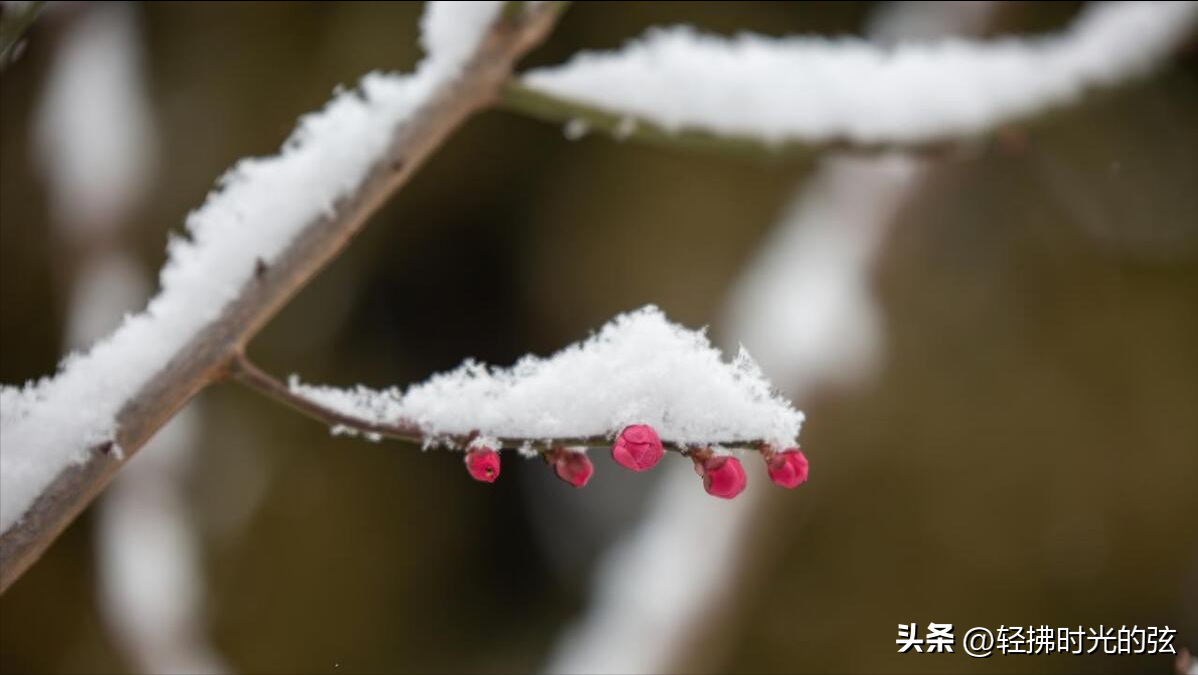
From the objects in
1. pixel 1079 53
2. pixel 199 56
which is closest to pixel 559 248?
pixel 199 56

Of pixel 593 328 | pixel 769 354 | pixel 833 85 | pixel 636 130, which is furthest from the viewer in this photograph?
pixel 593 328

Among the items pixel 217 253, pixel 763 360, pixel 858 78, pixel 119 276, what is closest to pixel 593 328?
pixel 763 360

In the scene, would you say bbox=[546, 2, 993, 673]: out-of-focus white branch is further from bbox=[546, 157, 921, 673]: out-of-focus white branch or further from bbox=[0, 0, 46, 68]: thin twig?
bbox=[0, 0, 46, 68]: thin twig

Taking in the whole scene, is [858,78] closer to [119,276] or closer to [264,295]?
[264,295]

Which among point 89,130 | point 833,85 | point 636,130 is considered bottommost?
point 636,130

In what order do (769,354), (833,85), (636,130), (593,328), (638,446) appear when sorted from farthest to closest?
(593,328) → (769,354) → (833,85) → (636,130) → (638,446)

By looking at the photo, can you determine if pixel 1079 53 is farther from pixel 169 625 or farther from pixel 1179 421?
pixel 169 625

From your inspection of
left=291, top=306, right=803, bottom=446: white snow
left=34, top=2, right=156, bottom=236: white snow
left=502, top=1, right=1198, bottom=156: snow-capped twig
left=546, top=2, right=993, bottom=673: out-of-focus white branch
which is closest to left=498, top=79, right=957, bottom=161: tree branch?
left=502, top=1, right=1198, bottom=156: snow-capped twig

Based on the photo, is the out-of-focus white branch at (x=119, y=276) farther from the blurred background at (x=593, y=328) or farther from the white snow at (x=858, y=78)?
the white snow at (x=858, y=78)
